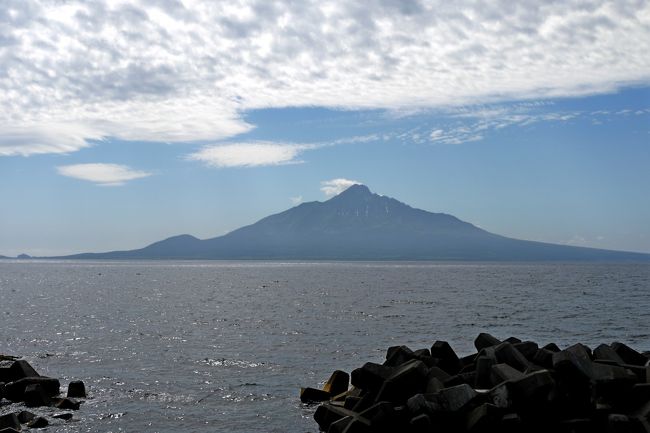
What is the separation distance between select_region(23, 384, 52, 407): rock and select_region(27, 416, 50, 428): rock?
2.40 meters

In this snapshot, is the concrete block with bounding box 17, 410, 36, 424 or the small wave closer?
the concrete block with bounding box 17, 410, 36, 424

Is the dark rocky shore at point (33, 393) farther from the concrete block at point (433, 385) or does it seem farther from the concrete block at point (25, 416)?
the concrete block at point (433, 385)

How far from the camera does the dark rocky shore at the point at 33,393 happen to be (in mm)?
20094

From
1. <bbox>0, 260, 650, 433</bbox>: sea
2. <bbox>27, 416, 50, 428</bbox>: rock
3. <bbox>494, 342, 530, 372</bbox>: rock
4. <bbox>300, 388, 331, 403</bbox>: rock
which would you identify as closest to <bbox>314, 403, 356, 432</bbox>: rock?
<bbox>0, 260, 650, 433</bbox>: sea

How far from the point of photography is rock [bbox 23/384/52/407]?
21.3 m

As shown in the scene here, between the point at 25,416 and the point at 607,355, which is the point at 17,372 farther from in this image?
the point at 607,355

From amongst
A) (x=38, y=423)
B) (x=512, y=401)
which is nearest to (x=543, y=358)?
(x=512, y=401)

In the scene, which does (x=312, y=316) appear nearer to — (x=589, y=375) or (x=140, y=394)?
(x=140, y=394)

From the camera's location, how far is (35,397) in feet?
69.8

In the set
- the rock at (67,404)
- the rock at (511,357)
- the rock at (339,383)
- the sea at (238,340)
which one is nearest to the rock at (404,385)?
the rock at (511,357)

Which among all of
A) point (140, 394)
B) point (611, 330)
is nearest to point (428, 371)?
point (140, 394)

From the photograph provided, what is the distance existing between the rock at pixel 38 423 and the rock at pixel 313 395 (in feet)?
26.1

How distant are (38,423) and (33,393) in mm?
2743

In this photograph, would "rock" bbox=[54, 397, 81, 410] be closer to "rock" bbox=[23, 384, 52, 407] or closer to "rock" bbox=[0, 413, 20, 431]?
"rock" bbox=[23, 384, 52, 407]
